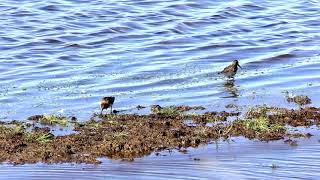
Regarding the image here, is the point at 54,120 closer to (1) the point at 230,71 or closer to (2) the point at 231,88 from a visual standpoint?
(2) the point at 231,88

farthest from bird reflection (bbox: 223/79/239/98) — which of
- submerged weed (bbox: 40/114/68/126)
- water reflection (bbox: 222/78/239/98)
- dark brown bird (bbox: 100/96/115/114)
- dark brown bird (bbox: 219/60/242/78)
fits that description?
submerged weed (bbox: 40/114/68/126)

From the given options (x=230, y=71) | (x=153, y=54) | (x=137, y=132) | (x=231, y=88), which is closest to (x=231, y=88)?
(x=231, y=88)

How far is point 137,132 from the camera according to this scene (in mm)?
12289

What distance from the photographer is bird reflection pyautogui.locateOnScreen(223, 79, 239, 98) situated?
52.1ft

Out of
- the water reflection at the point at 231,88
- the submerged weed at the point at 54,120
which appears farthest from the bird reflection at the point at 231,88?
the submerged weed at the point at 54,120

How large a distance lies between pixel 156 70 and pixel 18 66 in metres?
3.16

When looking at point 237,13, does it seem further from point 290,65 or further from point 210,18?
point 290,65

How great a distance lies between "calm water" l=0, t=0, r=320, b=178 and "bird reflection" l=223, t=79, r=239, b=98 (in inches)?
2.1

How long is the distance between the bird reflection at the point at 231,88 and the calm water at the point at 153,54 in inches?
2.1

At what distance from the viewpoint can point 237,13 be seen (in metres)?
27.9

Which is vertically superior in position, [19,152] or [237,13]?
[237,13]

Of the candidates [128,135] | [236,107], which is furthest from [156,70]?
[128,135]

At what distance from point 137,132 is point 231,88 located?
15.4 ft

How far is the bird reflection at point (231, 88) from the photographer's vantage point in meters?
15.9
